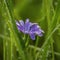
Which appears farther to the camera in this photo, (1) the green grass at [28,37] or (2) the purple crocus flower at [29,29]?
(2) the purple crocus flower at [29,29]

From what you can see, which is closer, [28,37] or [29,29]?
[28,37]

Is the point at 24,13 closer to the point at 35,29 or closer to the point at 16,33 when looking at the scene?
the point at 35,29

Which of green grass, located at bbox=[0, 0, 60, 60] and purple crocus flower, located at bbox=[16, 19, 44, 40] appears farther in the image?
purple crocus flower, located at bbox=[16, 19, 44, 40]

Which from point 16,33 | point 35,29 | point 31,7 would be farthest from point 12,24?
point 31,7

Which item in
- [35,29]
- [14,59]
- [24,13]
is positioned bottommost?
[14,59]

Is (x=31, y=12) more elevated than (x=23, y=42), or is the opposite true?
(x=31, y=12)

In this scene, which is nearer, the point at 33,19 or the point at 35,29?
the point at 35,29

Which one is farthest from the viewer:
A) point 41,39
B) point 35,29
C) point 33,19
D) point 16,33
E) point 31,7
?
point 31,7

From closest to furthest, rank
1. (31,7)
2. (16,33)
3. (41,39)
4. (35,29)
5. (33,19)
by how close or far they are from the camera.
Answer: (16,33) < (35,29) < (41,39) < (33,19) < (31,7)
